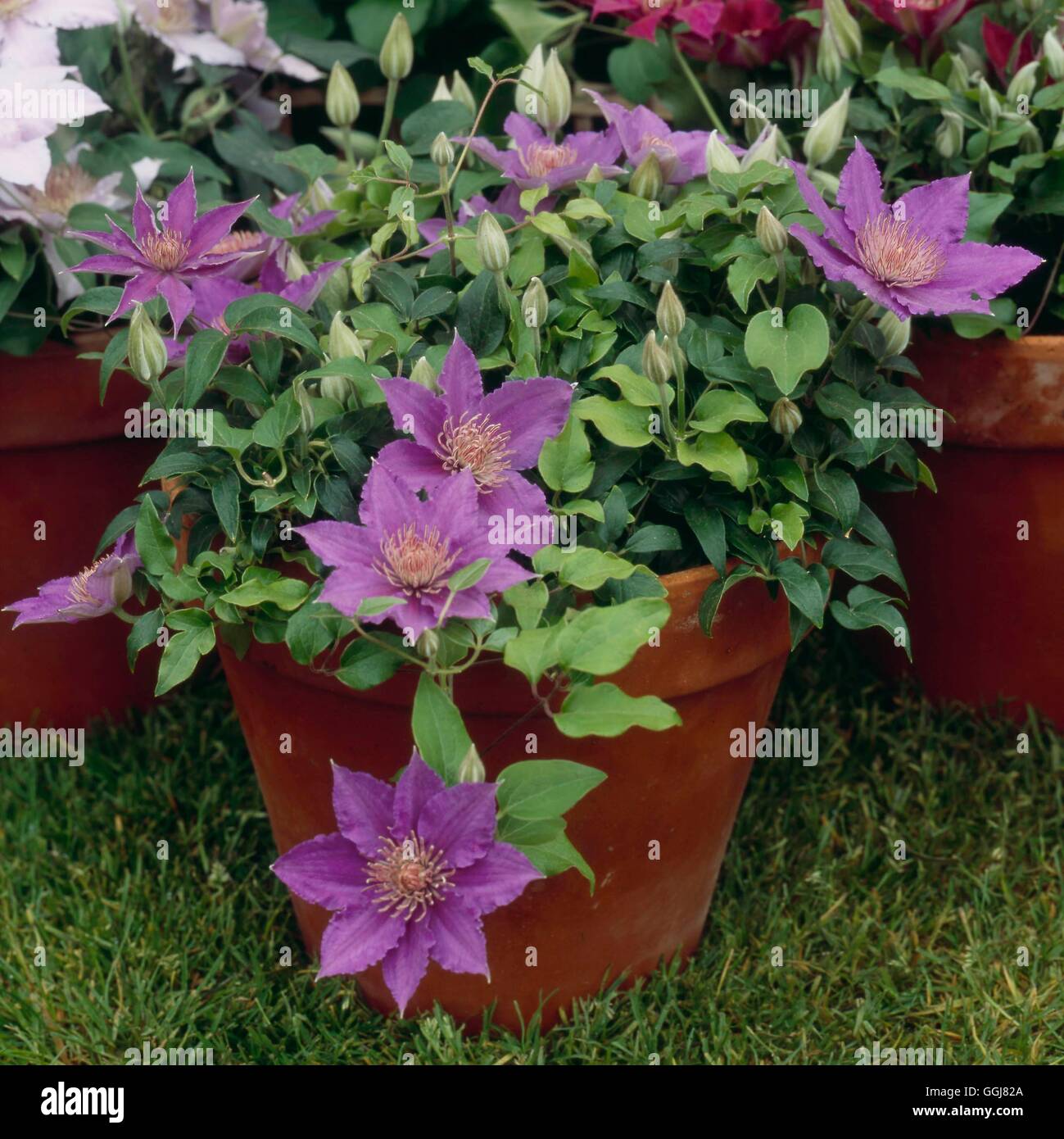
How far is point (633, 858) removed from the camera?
108cm

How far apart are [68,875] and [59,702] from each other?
296 mm

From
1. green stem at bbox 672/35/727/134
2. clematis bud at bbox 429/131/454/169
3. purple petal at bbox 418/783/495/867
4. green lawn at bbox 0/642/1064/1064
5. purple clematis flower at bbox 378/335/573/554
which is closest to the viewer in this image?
purple petal at bbox 418/783/495/867

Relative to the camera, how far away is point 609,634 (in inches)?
32.8

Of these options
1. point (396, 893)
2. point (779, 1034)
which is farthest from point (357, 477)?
point (779, 1034)

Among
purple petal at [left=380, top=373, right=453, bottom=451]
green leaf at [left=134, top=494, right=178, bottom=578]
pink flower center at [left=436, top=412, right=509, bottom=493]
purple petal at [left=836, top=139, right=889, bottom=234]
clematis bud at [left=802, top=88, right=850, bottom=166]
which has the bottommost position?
green leaf at [left=134, top=494, right=178, bottom=578]

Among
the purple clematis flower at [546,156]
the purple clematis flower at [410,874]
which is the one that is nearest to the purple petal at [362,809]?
the purple clematis flower at [410,874]

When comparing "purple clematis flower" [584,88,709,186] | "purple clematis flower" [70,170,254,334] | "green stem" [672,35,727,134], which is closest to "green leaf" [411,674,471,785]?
"purple clematis flower" [70,170,254,334]

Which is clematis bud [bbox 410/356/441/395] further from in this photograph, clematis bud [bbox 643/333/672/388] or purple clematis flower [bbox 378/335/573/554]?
clematis bud [bbox 643/333/672/388]

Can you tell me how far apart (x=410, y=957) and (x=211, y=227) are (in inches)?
22.3

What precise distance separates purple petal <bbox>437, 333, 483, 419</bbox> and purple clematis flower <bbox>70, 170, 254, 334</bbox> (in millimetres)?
210

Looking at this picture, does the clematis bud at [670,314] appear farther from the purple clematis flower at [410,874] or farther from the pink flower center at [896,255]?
the purple clematis flower at [410,874]

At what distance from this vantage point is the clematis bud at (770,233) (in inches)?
37.7

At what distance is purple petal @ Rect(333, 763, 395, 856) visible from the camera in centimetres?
83

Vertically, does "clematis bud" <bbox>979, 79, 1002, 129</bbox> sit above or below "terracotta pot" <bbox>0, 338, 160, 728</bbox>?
above
